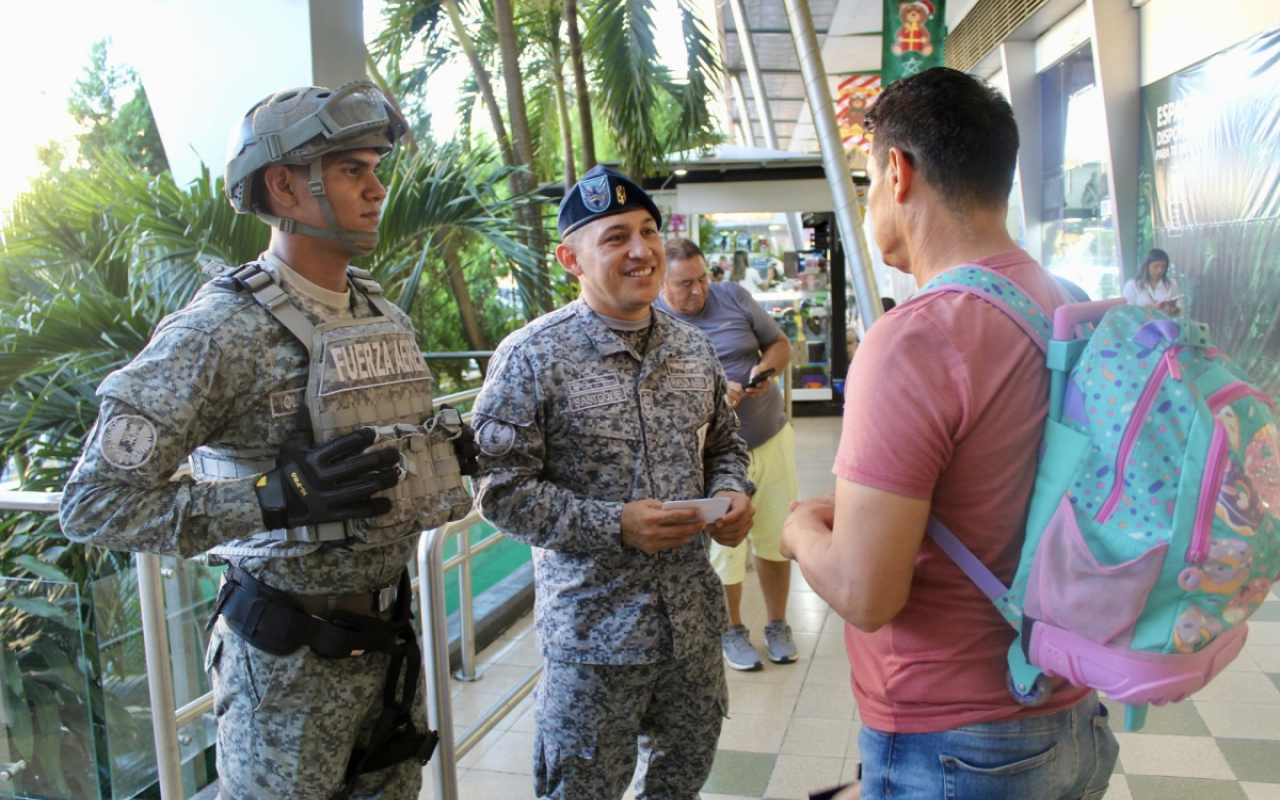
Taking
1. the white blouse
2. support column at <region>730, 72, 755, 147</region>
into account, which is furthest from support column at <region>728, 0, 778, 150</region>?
the white blouse

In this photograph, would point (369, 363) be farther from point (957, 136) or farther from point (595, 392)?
point (957, 136)

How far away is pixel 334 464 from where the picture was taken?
142cm

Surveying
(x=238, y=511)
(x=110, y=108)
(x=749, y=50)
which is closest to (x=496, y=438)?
(x=238, y=511)

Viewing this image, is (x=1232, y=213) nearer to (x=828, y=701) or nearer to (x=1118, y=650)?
(x=828, y=701)

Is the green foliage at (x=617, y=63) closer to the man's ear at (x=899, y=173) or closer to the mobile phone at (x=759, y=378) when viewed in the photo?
the mobile phone at (x=759, y=378)

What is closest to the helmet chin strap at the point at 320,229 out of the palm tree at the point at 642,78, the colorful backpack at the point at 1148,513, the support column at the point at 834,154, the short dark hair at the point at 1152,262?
the colorful backpack at the point at 1148,513

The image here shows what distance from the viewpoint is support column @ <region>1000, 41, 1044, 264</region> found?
9.51m

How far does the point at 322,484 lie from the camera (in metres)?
1.41

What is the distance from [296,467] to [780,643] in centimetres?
276

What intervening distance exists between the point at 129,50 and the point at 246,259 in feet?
4.68

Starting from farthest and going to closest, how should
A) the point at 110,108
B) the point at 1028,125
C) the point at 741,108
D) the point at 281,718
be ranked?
1. the point at 741,108
2. the point at 110,108
3. the point at 1028,125
4. the point at 281,718

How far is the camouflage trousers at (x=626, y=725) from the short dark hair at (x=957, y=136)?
1.18 m

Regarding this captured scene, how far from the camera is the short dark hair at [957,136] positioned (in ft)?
3.86

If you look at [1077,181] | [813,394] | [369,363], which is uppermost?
[1077,181]
